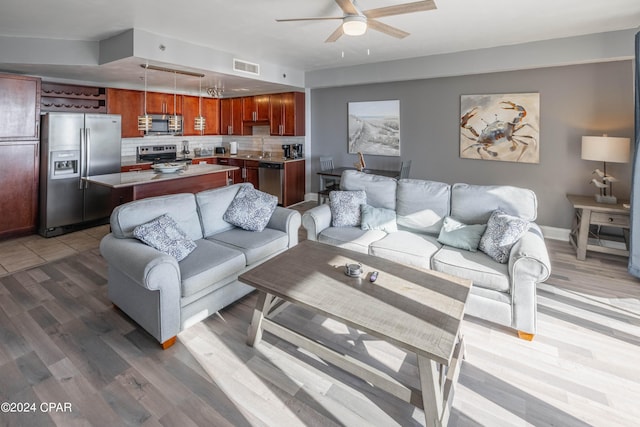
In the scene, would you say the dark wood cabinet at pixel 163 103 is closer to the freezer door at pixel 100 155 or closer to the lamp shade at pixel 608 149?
the freezer door at pixel 100 155

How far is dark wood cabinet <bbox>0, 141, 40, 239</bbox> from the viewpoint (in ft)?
14.8

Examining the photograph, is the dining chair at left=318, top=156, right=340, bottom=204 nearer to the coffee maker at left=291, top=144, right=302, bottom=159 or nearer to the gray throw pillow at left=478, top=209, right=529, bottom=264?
the coffee maker at left=291, top=144, right=302, bottom=159

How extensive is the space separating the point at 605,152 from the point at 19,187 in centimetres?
746

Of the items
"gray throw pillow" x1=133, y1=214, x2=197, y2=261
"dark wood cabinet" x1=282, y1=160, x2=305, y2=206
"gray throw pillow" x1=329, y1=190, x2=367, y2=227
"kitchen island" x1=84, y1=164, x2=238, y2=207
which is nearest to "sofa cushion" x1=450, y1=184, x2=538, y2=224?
"gray throw pillow" x1=329, y1=190, x2=367, y2=227

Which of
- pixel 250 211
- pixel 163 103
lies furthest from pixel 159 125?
pixel 250 211

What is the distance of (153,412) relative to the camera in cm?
183

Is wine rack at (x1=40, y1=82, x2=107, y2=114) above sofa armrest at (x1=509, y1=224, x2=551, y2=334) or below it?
above

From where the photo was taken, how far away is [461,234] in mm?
3086

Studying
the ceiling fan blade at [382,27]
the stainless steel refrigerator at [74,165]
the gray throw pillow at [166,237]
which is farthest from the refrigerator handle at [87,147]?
the ceiling fan blade at [382,27]

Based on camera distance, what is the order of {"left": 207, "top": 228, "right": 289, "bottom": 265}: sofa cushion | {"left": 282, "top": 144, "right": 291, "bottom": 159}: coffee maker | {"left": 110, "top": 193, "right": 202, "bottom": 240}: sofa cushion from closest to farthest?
{"left": 110, "top": 193, "right": 202, "bottom": 240}: sofa cushion
{"left": 207, "top": 228, "right": 289, "bottom": 265}: sofa cushion
{"left": 282, "top": 144, "right": 291, "bottom": 159}: coffee maker

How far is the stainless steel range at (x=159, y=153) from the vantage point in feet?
21.8

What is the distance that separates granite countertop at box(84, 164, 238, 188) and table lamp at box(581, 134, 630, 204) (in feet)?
16.0

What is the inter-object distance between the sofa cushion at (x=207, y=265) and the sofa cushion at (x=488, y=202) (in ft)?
7.12

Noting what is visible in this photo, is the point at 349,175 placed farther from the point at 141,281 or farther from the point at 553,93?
the point at 553,93
